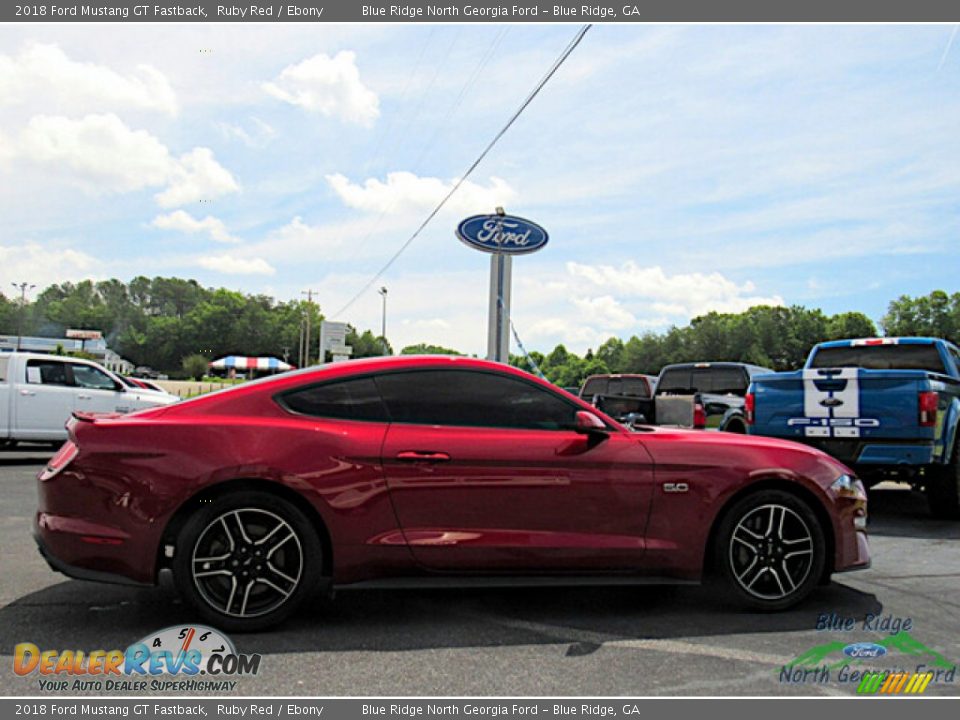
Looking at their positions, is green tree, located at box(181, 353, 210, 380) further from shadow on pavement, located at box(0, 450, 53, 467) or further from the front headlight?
the front headlight

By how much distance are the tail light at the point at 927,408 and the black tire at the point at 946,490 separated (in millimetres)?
791

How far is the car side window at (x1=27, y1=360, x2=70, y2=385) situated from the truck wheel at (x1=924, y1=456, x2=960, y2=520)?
1210 cm

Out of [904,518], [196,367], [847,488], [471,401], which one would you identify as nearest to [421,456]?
[471,401]

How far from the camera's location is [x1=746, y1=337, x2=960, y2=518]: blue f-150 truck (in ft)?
25.1

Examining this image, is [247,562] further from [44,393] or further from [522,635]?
[44,393]

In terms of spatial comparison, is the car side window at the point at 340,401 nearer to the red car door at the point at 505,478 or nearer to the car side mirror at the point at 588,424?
the red car door at the point at 505,478

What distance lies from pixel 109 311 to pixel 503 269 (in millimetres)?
170323

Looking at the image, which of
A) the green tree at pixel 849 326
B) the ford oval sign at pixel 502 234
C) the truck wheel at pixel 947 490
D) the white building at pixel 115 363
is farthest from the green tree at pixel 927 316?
the white building at pixel 115 363

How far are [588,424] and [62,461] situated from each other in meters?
2.75

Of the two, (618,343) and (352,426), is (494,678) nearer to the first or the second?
(352,426)

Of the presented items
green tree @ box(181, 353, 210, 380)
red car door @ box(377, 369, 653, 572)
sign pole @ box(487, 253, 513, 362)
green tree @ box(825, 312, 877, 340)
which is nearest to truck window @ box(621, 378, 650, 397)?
sign pole @ box(487, 253, 513, 362)

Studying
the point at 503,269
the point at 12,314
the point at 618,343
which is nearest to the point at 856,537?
the point at 503,269

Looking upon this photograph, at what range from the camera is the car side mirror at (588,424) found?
4410mm

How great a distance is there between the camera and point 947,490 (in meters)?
8.16
